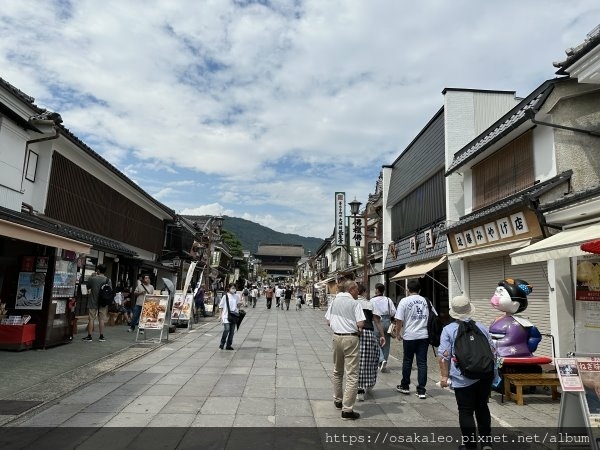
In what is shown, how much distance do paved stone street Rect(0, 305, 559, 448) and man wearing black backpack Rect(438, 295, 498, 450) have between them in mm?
1168

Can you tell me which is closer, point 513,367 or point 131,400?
point 131,400

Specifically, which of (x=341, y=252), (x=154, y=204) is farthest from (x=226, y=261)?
(x=154, y=204)

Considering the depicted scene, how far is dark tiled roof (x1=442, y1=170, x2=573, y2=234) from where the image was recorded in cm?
859

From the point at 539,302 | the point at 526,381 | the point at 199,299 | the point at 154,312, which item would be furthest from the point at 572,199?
the point at 199,299

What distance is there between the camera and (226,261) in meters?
47.7

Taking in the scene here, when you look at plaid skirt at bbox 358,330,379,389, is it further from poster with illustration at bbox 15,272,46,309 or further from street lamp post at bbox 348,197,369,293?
street lamp post at bbox 348,197,369,293

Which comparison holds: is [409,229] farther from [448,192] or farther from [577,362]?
[577,362]

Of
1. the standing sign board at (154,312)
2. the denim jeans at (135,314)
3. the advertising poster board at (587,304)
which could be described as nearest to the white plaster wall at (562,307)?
the advertising poster board at (587,304)

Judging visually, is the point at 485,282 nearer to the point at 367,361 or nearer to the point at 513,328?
the point at 513,328

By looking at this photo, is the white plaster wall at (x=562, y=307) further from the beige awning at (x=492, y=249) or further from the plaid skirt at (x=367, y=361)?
the plaid skirt at (x=367, y=361)

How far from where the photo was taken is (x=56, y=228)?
10.5m

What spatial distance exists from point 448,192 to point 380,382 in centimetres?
835

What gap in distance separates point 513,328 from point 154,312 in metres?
9.13

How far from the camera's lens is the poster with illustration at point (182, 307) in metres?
16.0
